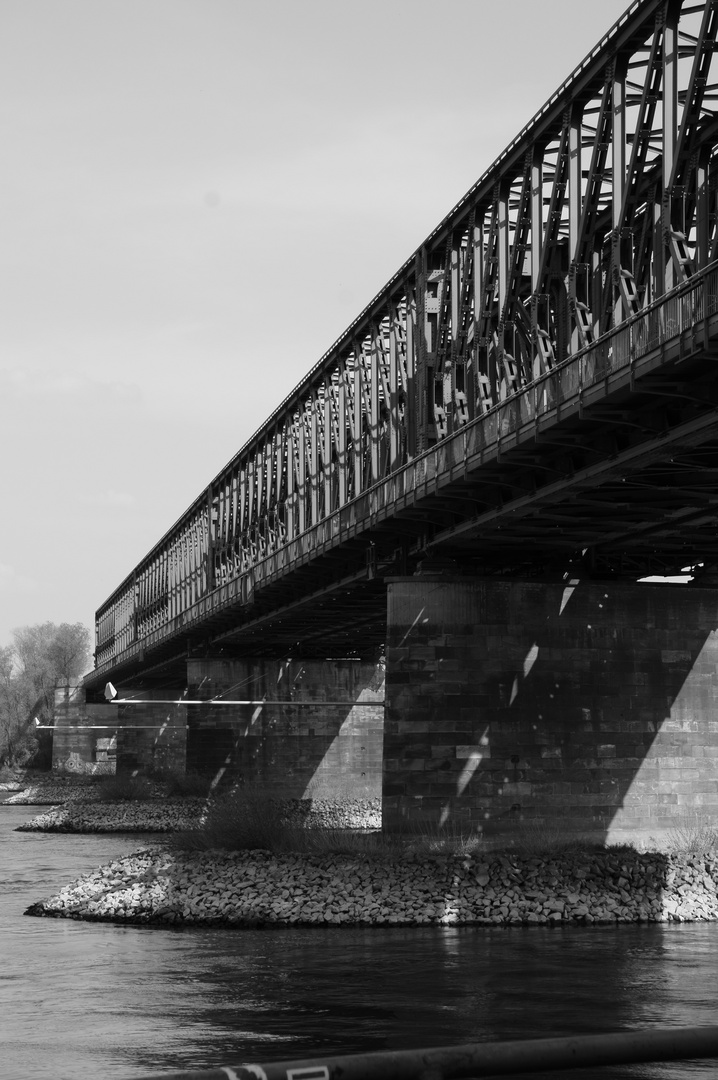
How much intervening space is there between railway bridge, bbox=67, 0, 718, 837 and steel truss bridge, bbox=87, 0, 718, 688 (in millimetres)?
80

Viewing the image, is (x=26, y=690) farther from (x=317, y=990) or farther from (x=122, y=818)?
(x=317, y=990)

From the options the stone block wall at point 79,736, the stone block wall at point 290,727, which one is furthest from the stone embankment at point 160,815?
the stone block wall at point 79,736

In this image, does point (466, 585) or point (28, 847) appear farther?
point (28, 847)

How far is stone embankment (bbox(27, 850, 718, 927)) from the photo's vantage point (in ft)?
109

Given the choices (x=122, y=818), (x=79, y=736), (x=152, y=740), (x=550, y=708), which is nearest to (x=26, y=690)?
(x=79, y=736)

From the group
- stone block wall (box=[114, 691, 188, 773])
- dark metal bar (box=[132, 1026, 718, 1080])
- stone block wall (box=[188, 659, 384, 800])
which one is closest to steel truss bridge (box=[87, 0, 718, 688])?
stone block wall (box=[188, 659, 384, 800])

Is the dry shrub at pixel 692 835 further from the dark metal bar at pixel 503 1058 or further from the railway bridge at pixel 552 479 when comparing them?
the dark metal bar at pixel 503 1058

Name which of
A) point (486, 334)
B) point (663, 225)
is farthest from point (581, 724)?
point (663, 225)

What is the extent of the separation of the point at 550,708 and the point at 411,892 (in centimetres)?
780

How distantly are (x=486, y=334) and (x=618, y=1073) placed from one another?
25.0m

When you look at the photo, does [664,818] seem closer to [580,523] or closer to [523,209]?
[580,523]

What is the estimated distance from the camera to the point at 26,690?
18362cm

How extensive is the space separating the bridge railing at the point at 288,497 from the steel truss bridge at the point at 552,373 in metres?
0.10

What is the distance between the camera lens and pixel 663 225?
27.2 metres
